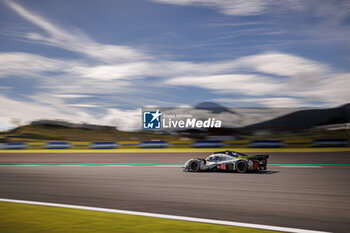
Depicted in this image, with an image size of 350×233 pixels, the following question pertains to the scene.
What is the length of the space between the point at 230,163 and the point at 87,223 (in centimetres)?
710

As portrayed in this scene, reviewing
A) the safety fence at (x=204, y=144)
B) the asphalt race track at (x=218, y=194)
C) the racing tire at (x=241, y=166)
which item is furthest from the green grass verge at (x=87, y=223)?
the safety fence at (x=204, y=144)

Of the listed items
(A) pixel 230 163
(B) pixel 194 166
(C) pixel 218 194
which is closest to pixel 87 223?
(C) pixel 218 194

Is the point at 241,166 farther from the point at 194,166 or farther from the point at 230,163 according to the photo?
the point at 194,166

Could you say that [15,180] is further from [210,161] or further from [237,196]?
[237,196]

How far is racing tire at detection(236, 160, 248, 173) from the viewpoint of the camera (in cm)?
1116

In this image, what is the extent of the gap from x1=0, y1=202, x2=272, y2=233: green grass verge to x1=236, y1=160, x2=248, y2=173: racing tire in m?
6.32

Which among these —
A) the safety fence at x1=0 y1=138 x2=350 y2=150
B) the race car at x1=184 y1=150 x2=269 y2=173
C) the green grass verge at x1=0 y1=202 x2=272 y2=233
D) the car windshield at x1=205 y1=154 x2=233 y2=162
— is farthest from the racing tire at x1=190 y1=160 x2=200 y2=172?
the safety fence at x1=0 y1=138 x2=350 y2=150

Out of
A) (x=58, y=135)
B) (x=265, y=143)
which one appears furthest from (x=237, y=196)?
(x=58, y=135)

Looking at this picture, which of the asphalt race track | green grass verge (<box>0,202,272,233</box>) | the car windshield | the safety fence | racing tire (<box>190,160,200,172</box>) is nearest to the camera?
green grass verge (<box>0,202,272,233</box>)

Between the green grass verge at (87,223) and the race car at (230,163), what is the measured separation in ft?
20.8

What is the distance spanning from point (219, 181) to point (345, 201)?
3750 millimetres

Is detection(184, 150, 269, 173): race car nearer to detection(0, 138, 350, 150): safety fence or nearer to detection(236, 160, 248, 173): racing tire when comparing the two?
detection(236, 160, 248, 173): racing tire

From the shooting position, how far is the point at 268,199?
6.86 metres

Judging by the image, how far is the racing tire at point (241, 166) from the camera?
36.6 ft
